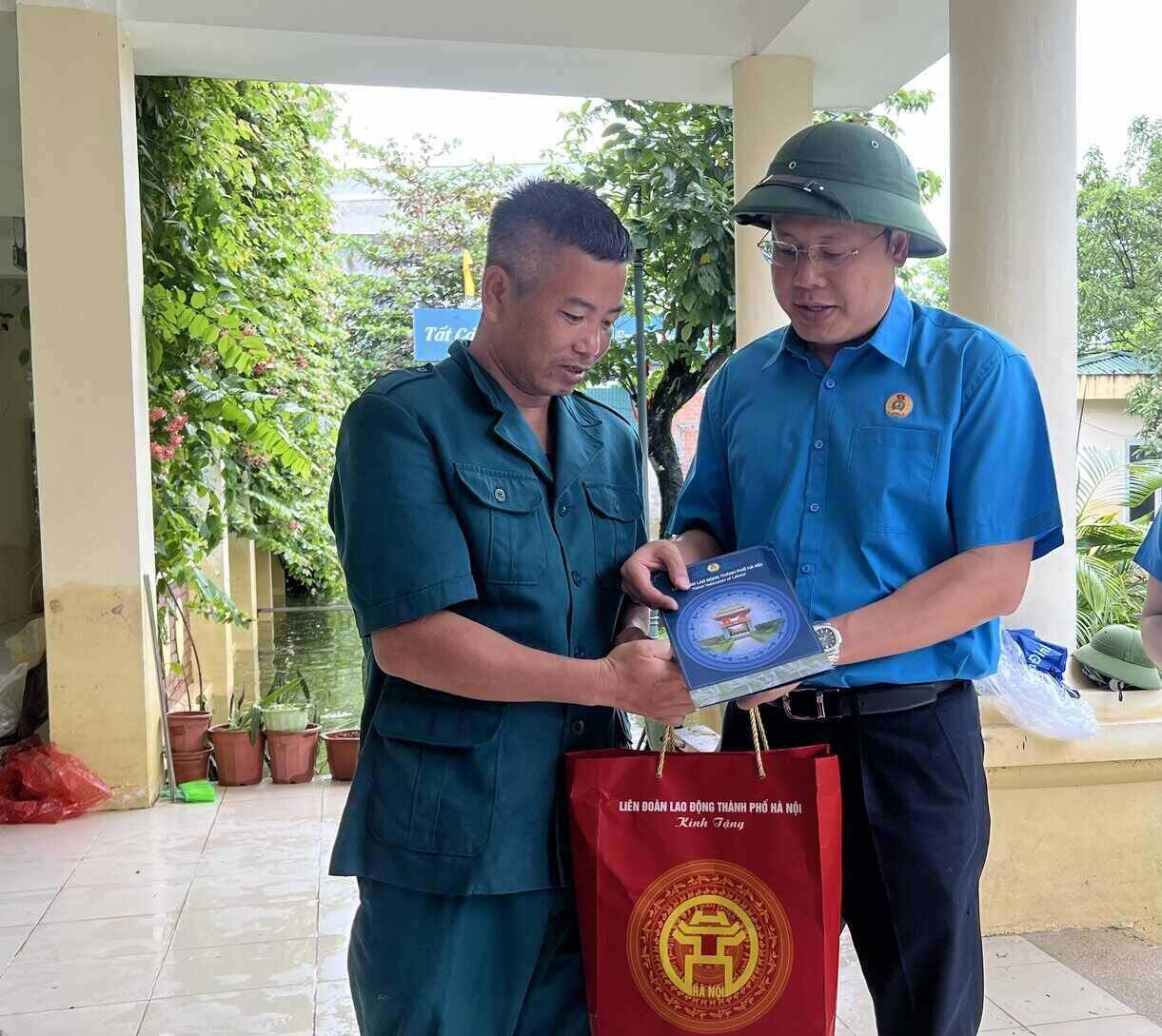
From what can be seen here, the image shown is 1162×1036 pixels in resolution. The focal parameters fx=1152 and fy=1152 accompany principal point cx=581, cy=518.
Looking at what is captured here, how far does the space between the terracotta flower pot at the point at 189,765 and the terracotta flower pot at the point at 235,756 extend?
60 millimetres

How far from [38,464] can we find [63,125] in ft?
4.39

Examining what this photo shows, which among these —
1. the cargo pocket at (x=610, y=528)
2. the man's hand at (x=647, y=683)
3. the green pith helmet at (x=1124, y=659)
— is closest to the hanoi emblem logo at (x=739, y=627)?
the man's hand at (x=647, y=683)

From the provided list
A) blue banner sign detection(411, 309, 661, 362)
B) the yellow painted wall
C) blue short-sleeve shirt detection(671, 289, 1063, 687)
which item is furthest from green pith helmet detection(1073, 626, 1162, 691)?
the yellow painted wall

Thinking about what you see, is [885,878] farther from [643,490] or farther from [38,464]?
[38,464]

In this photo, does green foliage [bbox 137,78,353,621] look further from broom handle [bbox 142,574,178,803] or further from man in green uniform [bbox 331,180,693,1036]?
man in green uniform [bbox 331,180,693,1036]

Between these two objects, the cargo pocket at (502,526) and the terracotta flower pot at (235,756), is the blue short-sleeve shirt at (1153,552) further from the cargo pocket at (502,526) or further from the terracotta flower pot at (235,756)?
the terracotta flower pot at (235,756)

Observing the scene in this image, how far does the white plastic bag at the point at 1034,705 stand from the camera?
9.98 feet

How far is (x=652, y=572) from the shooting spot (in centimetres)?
151

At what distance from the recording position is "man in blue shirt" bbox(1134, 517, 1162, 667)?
166 cm

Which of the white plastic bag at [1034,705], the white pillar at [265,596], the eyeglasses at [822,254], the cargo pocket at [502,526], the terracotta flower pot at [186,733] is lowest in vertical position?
the white pillar at [265,596]

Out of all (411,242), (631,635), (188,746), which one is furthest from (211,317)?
(411,242)

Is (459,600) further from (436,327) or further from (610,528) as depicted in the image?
(436,327)

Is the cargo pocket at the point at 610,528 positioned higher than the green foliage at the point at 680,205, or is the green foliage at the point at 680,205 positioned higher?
the green foliage at the point at 680,205

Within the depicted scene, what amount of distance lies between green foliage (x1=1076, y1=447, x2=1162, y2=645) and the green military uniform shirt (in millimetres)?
2718
